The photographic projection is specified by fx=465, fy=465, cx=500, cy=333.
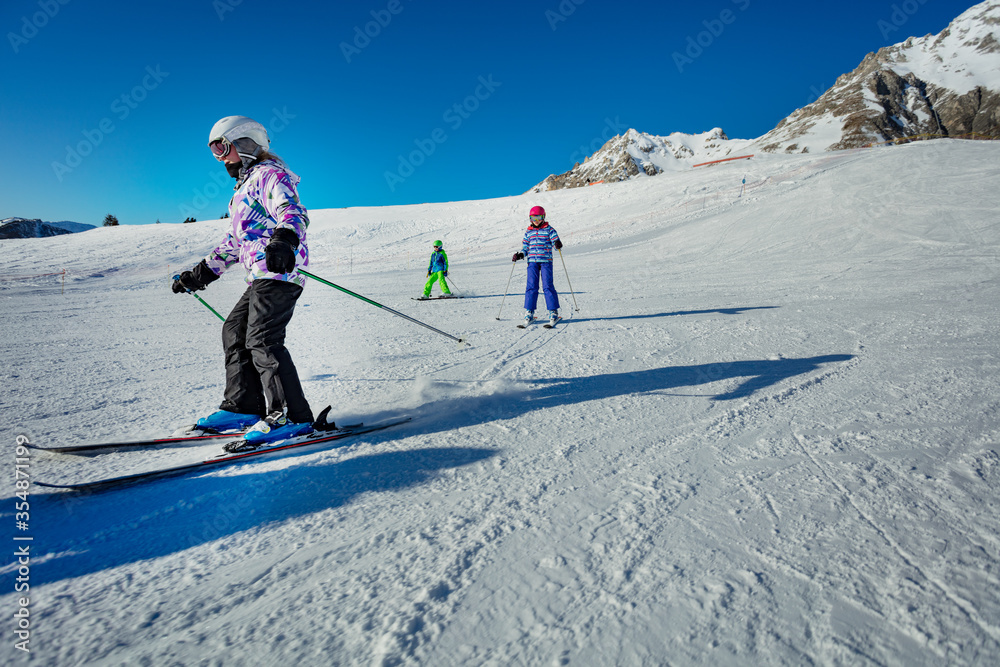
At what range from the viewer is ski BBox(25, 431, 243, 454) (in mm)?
2505

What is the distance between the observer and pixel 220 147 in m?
2.77

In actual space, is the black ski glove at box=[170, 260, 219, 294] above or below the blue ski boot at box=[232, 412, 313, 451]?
above

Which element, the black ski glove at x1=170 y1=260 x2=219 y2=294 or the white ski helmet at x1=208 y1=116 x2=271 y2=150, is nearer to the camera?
the white ski helmet at x1=208 y1=116 x2=271 y2=150

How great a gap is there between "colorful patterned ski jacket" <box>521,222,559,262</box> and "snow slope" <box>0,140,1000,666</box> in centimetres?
126

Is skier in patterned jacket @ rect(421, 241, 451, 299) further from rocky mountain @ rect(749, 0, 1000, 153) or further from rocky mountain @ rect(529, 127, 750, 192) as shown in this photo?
rocky mountain @ rect(529, 127, 750, 192)

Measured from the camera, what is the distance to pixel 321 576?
159cm

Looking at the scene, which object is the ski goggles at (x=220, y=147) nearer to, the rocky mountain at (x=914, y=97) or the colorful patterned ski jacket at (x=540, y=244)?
the colorful patterned ski jacket at (x=540, y=244)

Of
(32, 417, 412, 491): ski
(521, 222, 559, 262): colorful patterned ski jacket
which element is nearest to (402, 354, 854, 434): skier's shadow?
(32, 417, 412, 491): ski

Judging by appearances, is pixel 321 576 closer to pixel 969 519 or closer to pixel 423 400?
pixel 423 400

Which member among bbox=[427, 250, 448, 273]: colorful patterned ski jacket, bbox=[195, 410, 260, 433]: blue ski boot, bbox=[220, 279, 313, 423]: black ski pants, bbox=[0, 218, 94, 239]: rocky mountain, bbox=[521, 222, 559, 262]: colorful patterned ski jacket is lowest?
bbox=[195, 410, 260, 433]: blue ski boot

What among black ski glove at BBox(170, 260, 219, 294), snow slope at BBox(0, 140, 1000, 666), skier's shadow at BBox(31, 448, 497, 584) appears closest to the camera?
snow slope at BBox(0, 140, 1000, 666)

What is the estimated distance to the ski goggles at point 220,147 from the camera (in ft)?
9.04

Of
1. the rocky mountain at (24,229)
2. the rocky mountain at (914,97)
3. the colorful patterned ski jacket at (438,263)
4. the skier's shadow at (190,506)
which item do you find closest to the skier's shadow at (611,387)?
the skier's shadow at (190,506)

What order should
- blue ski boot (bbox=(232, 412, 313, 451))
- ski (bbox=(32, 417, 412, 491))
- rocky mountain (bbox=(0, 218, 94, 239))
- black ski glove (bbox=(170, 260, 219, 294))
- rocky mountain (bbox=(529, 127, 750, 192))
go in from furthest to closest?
rocky mountain (bbox=(529, 127, 750, 192))
rocky mountain (bbox=(0, 218, 94, 239))
black ski glove (bbox=(170, 260, 219, 294))
blue ski boot (bbox=(232, 412, 313, 451))
ski (bbox=(32, 417, 412, 491))
